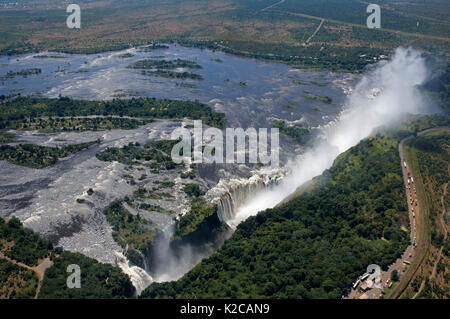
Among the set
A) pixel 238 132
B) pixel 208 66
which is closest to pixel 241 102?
pixel 238 132

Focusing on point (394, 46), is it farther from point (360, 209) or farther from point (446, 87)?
point (360, 209)

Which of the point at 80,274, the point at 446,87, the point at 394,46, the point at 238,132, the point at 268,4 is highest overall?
the point at 268,4

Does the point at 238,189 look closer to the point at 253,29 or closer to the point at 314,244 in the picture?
the point at 314,244

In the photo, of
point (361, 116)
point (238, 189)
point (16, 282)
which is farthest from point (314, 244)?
point (361, 116)

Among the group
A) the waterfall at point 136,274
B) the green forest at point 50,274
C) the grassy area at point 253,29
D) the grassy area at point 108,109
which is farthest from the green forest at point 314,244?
the grassy area at point 253,29

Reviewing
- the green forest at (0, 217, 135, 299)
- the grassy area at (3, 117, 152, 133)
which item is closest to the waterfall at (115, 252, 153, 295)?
the green forest at (0, 217, 135, 299)

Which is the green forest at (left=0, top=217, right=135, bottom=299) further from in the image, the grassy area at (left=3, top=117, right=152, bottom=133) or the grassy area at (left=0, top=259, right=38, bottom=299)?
the grassy area at (left=3, top=117, right=152, bottom=133)
